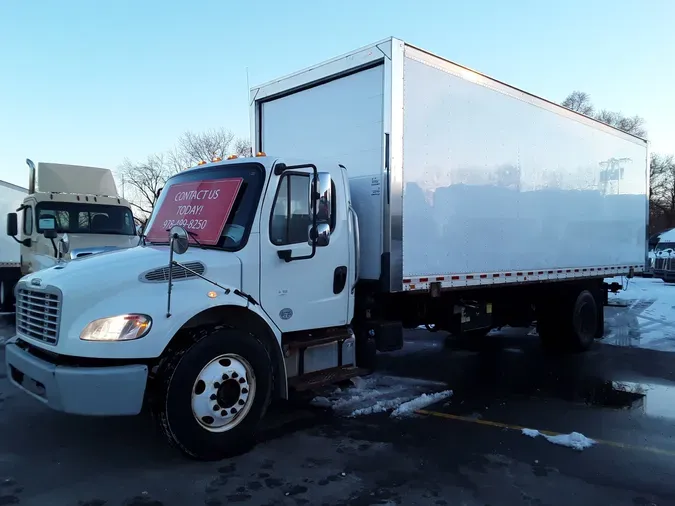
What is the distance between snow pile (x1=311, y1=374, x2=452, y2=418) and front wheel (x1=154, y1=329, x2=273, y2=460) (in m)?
1.51

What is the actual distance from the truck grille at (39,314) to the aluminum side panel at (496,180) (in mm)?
3436

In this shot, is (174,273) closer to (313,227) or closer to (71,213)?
(313,227)

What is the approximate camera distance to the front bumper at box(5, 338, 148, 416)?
153 inches

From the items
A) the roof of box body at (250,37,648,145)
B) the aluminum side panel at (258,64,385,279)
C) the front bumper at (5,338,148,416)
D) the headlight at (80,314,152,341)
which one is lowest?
the front bumper at (5,338,148,416)

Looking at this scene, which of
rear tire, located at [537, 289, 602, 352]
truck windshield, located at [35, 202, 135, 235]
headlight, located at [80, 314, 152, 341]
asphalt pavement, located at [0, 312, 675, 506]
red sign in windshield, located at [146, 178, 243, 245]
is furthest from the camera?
truck windshield, located at [35, 202, 135, 235]

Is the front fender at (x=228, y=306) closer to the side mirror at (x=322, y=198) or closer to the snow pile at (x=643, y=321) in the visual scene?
the side mirror at (x=322, y=198)

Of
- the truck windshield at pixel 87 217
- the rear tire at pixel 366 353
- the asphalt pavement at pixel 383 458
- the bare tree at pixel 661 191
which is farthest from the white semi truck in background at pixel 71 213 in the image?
the bare tree at pixel 661 191

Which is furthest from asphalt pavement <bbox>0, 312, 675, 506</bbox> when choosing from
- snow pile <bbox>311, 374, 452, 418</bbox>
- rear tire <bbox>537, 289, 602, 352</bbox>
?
rear tire <bbox>537, 289, 602, 352</bbox>

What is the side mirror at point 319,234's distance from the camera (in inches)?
192

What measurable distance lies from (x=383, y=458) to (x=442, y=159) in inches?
137

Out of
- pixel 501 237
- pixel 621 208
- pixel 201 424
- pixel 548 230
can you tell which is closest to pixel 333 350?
pixel 201 424

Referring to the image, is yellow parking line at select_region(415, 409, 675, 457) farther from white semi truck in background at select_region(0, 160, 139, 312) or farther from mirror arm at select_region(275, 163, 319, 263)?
white semi truck in background at select_region(0, 160, 139, 312)

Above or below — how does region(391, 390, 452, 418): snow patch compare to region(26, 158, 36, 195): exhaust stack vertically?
below

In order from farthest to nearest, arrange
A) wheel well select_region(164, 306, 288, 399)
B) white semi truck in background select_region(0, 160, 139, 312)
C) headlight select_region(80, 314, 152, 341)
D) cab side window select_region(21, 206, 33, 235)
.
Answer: cab side window select_region(21, 206, 33, 235), white semi truck in background select_region(0, 160, 139, 312), wheel well select_region(164, 306, 288, 399), headlight select_region(80, 314, 152, 341)
